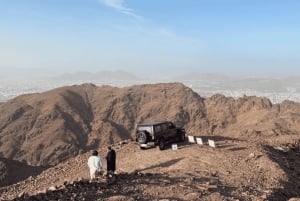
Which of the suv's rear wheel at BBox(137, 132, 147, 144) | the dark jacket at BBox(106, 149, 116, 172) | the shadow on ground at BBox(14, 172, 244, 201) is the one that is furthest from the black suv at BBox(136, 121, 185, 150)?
the shadow on ground at BBox(14, 172, 244, 201)

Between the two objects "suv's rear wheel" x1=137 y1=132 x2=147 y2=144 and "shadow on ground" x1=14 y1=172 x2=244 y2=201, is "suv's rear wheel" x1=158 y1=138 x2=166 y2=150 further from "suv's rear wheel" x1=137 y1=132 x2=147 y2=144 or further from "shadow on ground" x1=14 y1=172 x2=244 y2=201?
"shadow on ground" x1=14 y1=172 x2=244 y2=201

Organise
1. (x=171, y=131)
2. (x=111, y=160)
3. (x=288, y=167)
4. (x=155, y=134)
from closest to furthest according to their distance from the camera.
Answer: (x=111, y=160)
(x=288, y=167)
(x=155, y=134)
(x=171, y=131)

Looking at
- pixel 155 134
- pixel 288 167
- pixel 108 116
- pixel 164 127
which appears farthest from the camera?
pixel 108 116

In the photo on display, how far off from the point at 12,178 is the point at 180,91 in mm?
51212

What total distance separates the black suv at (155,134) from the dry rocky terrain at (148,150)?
1.69 ft

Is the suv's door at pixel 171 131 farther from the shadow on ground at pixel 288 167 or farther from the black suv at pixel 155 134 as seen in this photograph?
the shadow on ground at pixel 288 167

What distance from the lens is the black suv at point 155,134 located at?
81.4 feet

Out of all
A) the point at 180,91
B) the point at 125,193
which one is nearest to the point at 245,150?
the point at 125,193

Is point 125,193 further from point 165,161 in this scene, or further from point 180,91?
point 180,91

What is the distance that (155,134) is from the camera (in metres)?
25.0

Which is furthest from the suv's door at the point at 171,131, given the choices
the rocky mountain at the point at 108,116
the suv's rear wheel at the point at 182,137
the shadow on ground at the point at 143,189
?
the rocky mountain at the point at 108,116

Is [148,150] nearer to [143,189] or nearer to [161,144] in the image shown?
[161,144]

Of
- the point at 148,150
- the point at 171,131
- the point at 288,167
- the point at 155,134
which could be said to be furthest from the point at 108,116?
the point at 288,167

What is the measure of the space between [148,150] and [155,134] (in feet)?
2.94
